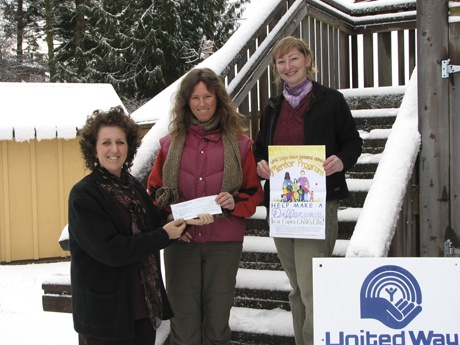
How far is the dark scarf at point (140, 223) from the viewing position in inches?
98.1

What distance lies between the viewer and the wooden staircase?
138 inches

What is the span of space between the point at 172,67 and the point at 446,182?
1645cm

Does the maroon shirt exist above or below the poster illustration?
above

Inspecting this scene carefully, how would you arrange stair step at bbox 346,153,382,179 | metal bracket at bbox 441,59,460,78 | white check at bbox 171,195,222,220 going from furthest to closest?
stair step at bbox 346,153,382,179
metal bracket at bbox 441,59,460,78
white check at bbox 171,195,222,220

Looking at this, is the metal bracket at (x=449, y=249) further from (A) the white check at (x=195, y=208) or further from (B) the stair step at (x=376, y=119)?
(B) the stair step at (x=376, y=119)

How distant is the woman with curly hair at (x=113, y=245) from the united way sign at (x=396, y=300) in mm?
864

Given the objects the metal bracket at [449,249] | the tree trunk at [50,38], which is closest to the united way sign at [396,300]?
the metal bracket at [449,249]

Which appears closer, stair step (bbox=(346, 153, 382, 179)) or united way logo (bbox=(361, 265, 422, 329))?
united way logo (bbox=(361, 265, 422, 329))

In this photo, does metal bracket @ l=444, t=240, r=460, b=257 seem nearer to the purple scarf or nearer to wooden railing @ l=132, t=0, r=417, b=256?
the purple scarf

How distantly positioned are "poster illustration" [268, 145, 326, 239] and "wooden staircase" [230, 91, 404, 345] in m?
1.00

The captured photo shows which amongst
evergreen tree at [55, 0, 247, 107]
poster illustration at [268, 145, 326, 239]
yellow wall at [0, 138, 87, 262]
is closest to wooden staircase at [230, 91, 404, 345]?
poster illustration at [268, 145, 326, 239]

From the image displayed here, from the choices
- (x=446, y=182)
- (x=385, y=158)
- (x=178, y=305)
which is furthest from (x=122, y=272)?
(x=446, y=182)

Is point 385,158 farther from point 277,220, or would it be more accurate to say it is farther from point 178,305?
point 178,305

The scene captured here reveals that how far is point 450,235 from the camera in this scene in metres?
3.34
